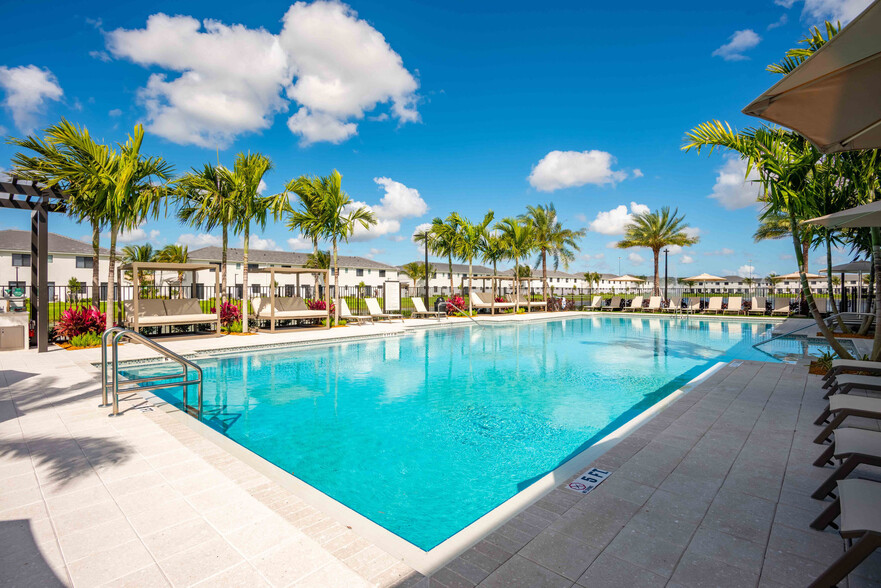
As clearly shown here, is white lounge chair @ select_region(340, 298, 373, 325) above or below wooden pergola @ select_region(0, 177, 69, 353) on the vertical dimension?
below

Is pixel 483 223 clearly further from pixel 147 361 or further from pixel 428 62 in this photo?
pixel 147 361

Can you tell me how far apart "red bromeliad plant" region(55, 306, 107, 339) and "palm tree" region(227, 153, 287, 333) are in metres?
3.46

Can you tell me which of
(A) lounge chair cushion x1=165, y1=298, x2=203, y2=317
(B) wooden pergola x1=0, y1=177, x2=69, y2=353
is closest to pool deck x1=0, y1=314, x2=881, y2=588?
(B) wooden pergola x1=0, y1=177, x2=69, y2=353

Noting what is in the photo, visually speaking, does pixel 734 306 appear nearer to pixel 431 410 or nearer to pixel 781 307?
pixel 781 307

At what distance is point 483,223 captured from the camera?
21.4 m

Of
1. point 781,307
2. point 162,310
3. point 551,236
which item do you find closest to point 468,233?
point 551,236

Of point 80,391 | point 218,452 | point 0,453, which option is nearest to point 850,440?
point 218,452

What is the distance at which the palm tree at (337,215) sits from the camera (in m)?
14.0

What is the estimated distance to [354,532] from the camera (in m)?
2.40

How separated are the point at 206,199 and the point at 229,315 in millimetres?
3629

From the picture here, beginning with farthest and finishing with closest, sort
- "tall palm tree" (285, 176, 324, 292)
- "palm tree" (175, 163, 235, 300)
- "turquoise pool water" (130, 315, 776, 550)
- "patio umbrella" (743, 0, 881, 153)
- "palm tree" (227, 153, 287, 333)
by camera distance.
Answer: "tall palm tree" (285, 176, 324, 292) < "palm tree" (227, 153, 287, 333) < "palm tree" (175, 163, 235, 300) < "turquoise pool water" (130, 315, 776, 550) < "patio umbrella" (743, 0, 881, 153)

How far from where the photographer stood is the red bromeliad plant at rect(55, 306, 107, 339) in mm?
10344

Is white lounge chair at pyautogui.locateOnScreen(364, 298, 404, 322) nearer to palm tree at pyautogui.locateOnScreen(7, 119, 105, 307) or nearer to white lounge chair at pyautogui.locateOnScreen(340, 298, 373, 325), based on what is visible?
white lounge chair at pyautogui.locateOnScreen(340, 298, 373, 325)

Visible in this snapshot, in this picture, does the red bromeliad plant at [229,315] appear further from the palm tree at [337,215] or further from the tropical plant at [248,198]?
the palm tree at [337,215]
